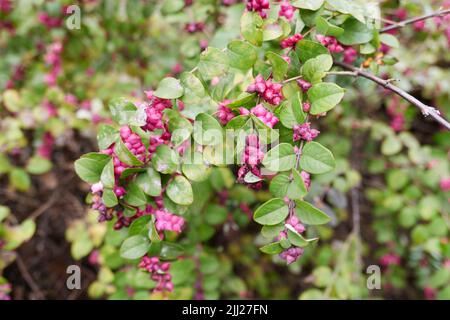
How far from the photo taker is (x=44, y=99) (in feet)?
5.86

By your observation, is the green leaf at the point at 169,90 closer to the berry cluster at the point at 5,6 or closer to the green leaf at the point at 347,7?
the green leaf at the point at 347,7

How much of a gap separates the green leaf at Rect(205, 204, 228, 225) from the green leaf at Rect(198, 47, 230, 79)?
0.68 meters

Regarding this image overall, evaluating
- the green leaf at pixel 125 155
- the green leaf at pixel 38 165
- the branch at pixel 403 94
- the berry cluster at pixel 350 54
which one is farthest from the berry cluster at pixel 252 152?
the green leaf at pixel 38 165

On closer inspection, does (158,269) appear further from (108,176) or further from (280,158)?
(280,158)

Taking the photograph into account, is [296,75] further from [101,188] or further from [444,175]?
[444,175]

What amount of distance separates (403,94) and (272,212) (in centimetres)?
37

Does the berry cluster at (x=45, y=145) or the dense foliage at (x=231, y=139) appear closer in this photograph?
the dense foliage at (x=231, y=139)

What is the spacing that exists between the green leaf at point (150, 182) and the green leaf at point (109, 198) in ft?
0.21

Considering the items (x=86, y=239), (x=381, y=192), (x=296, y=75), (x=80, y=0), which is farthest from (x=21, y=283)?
(x=381, y=192)

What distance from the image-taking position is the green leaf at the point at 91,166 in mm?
887

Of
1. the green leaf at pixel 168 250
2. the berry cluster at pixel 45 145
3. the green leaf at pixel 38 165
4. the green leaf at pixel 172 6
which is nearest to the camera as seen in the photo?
the green leaf at pixel 168 250
